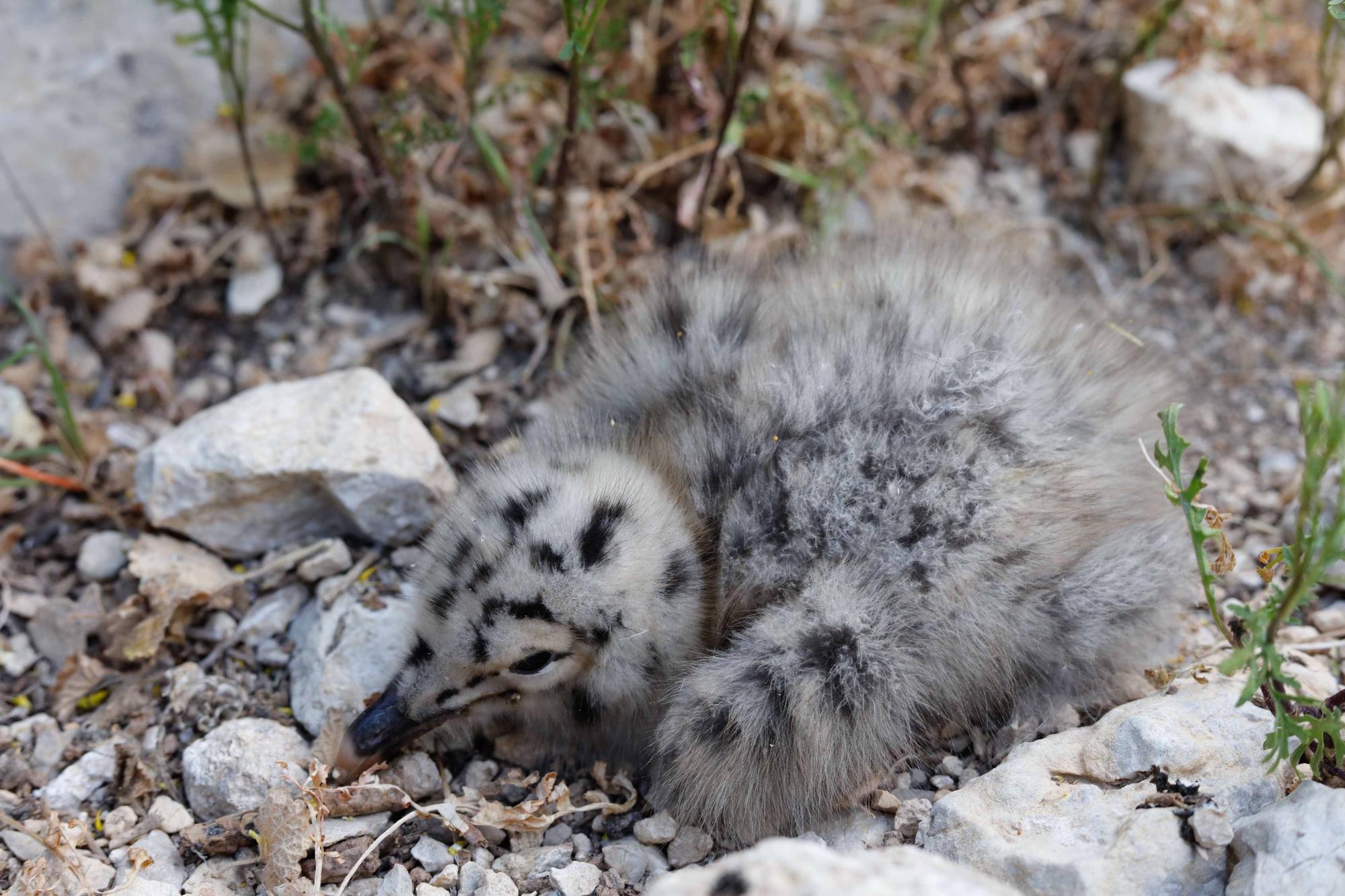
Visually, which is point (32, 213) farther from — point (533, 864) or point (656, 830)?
point (656, 830)

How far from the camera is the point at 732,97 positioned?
2.87m

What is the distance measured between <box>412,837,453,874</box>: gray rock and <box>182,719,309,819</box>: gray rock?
0.94 feet

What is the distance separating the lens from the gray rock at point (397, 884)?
2099 mm

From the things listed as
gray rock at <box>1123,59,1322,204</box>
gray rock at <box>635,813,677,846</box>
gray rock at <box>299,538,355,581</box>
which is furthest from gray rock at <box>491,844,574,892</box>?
gray rock at <box>1123,59,1322,204</box>

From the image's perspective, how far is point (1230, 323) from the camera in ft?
11.2

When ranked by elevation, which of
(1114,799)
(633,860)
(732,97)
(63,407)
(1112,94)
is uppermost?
(732,97)

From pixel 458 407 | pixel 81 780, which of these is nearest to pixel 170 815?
pixel 81 780

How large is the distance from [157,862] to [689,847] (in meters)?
0.99

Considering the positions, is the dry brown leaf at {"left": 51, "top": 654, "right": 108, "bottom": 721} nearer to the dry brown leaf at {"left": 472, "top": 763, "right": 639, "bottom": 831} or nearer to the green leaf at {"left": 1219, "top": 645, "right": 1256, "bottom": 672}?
the dry brown leaf at {"left": 472, "top": 763, "right": 639, "bottom": 831}

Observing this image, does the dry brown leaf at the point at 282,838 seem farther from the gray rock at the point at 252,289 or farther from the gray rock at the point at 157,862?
the gray rock at the point at 252,289

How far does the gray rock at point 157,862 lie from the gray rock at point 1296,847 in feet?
5.90

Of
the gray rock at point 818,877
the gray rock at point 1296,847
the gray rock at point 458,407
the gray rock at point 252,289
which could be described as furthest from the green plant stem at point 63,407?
the gray rock at point 1296,847

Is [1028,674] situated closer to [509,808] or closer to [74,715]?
[509,808]

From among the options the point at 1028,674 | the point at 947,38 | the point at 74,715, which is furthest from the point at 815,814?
the point at 947,38
